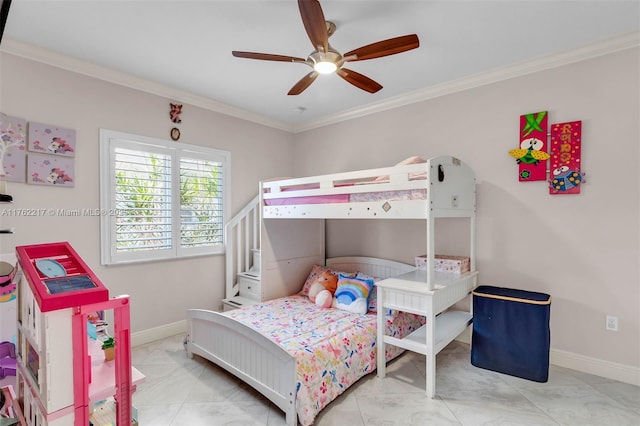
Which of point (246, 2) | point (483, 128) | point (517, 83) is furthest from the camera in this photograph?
point (483, 128)

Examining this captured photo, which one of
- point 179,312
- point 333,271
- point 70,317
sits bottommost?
point 179,312

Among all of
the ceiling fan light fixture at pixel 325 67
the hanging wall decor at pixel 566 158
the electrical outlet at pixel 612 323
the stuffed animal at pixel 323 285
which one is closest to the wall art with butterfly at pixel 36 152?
the ceiling fan light fixture at pixel 325 67

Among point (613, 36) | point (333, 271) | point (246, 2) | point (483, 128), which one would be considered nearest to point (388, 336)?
point (333, 271)

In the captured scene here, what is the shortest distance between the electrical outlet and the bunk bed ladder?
10.9 feet

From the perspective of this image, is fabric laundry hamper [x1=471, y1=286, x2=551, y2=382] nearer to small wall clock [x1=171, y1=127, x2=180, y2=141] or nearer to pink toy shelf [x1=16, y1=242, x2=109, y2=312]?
pink toy shelf [x1=16, y1=242, x2=109, y2=312]

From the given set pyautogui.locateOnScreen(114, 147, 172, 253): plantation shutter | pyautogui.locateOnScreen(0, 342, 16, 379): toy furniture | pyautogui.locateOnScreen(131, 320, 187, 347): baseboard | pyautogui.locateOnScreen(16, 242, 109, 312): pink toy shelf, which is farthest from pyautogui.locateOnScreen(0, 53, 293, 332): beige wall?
pyautogui.locateOnScreen(16, 242, 109, 312): pink toy shelf

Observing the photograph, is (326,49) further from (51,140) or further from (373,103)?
(51,140)

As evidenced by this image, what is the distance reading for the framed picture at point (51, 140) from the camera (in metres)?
2.55

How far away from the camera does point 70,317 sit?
2.88ft

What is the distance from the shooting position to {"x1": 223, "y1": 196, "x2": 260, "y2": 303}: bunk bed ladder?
380 centimetres

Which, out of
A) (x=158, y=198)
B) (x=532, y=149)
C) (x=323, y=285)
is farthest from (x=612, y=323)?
(x=158, y=198)

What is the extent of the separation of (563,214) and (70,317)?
324 centimetres

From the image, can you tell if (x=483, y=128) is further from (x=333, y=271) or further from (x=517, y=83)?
(x=333, y=271)

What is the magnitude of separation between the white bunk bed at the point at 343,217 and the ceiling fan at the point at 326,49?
77 centimetres
